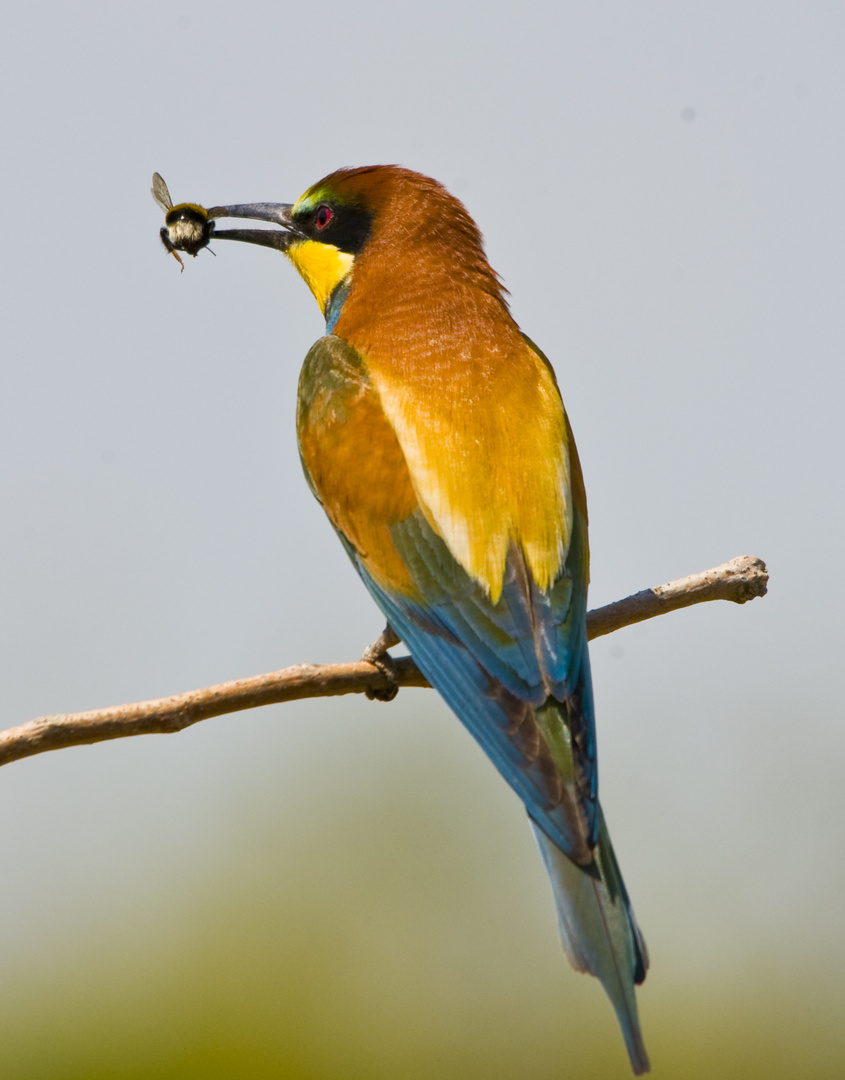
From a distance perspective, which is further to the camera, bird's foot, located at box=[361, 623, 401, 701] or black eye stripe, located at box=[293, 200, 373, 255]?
black eye stripe, located at box=[293, 200, 373, 255]

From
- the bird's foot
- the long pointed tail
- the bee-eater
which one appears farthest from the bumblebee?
the long pointed tail

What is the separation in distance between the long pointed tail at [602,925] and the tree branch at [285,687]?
0.52m

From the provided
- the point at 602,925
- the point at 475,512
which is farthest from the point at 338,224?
the point at 602,925

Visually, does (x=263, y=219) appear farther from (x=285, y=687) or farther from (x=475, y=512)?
→ (x=285, y=687)

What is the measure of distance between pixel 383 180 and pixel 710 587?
1571 mm

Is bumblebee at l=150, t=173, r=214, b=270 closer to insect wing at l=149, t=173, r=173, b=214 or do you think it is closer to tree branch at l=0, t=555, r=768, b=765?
insect wing at l=149, t=173, r=173, b=214

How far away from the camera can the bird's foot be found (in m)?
2.67

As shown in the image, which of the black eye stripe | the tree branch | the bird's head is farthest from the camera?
the black eye stripe

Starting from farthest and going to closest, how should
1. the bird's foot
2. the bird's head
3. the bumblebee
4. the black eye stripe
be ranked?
1. the bumblebee
2. the black eye stripe
3. the bird's head
4. the bird's foot

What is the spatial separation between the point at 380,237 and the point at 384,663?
1339 mm

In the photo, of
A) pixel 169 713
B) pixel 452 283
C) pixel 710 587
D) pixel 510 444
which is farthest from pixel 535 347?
pixel 169 713

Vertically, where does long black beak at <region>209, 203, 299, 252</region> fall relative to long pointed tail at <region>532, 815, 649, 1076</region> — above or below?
above

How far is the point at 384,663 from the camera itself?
2.73 meters

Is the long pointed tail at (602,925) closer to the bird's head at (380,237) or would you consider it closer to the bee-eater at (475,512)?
the bee-eater at (475,512)
